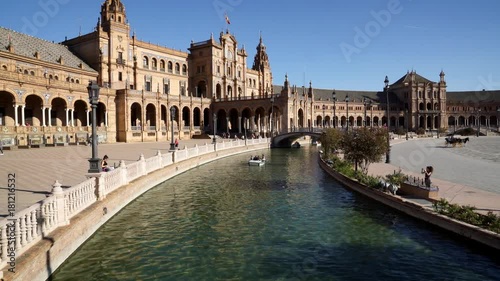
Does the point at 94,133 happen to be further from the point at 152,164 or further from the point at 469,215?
the point at 469,215

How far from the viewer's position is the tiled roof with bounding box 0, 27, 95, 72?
46.3m

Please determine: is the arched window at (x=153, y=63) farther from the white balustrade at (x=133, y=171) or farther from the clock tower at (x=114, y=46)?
the white balustrade at (x=133, y=171)

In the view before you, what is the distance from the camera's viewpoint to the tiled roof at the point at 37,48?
152ft

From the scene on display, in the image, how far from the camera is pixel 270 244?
38.3 feet

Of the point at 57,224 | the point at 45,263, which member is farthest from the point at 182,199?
the point at 45,263

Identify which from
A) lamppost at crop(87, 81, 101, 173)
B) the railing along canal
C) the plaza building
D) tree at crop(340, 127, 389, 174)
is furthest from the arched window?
lamppost at crop(87, 81, 101, 173)

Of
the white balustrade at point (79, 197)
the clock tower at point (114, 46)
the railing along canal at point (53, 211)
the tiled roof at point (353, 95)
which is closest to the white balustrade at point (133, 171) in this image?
the railing along canal at point (53, 211)

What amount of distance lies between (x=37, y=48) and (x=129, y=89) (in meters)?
13.7

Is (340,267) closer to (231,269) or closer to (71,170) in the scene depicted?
(231,269)

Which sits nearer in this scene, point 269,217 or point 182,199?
point 269,217

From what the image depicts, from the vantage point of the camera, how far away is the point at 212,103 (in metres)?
75.5

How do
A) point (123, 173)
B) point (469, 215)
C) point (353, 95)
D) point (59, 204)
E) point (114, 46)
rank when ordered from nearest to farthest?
point (59, 204), point (469, 215), point (123, 173), point (114, 46), point (353, 95)

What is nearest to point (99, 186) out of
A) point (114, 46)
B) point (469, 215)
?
point (469, 215)

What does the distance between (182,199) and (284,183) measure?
303 inches
